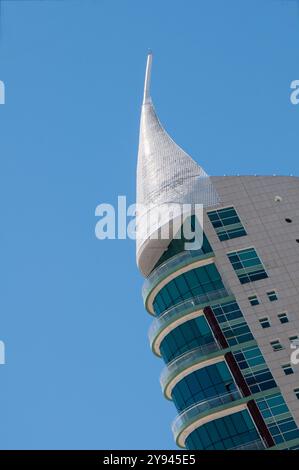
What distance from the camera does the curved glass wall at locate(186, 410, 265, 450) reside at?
115m

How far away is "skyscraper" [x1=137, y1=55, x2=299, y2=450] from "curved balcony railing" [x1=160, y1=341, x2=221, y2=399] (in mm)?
101

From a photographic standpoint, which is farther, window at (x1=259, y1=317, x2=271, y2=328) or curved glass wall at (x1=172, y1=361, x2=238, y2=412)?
window at (x1=259, y1=317, x2=271, y2=328)

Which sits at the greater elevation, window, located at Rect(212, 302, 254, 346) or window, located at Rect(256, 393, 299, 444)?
window, located at Rect(212, 302, 254, 346)

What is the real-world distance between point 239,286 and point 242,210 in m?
8.25

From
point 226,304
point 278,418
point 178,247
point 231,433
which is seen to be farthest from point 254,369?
point 178,247

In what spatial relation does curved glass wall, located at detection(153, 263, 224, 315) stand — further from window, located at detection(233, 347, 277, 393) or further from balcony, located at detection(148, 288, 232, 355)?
window, located at detection(233, 347, 277, 393)

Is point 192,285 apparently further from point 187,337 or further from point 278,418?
point 278,418

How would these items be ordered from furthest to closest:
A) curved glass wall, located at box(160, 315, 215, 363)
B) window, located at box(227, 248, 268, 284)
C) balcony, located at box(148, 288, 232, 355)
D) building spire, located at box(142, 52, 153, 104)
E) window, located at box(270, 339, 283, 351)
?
1. building spire, located at box(142, 52, 153, 104)
2. window, located at box(227, 248, 268, 284)
3. balcony, located at box(148, 288, 232, 355)
4. curved glass wall, located at box(160, 315, 215, 363)
5. window, located at box(270, 339, 283, 351)

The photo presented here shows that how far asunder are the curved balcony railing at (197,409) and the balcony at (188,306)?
26.2ft

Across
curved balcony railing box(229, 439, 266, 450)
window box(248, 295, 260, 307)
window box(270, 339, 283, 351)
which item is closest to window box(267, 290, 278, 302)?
window box(248, 295, 260, 307)

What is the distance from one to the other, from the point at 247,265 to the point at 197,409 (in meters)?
13.3

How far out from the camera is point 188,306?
12125 cm

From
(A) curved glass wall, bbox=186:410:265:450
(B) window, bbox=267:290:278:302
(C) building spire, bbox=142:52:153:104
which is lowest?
(A) curved glass wall, bbox=186:410:265:450
